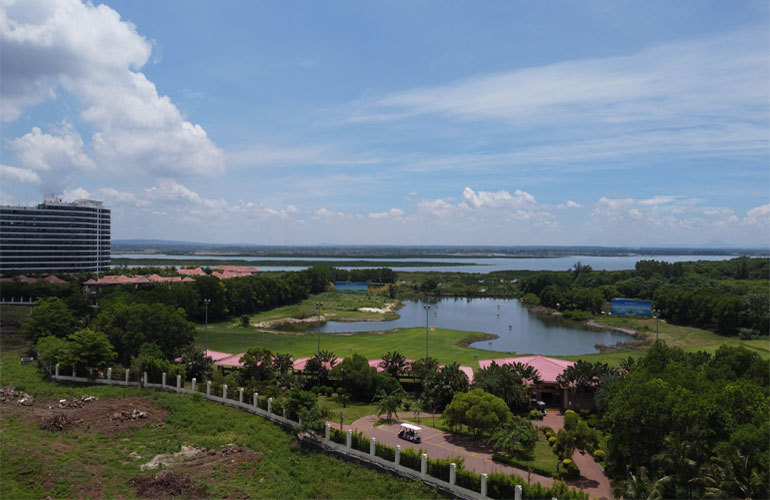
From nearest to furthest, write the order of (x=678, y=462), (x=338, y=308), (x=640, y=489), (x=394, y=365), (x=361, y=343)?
(x=640, y=489)
(x=678, y=462)
(x=394, y=365)
(x=361, y=343)
(x=338, y=308)

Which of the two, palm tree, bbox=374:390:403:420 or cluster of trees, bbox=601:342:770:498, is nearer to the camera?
cluster of trees, bbox=601:342:770:498

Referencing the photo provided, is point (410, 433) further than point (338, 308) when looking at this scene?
No

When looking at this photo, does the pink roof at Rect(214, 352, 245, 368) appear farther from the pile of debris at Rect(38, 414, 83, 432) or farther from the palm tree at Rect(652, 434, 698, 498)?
the palm tree at Rect(652, 434, 698, 498)

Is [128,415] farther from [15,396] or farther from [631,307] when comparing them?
[631,307]

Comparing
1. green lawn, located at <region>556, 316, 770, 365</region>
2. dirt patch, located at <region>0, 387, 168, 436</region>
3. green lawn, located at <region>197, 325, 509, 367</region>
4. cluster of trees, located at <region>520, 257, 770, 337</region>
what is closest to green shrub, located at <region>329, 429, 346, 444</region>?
dirt patch, located at <region>0, 387, 168, 436</region>

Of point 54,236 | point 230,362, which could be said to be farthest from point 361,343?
point 54,236
